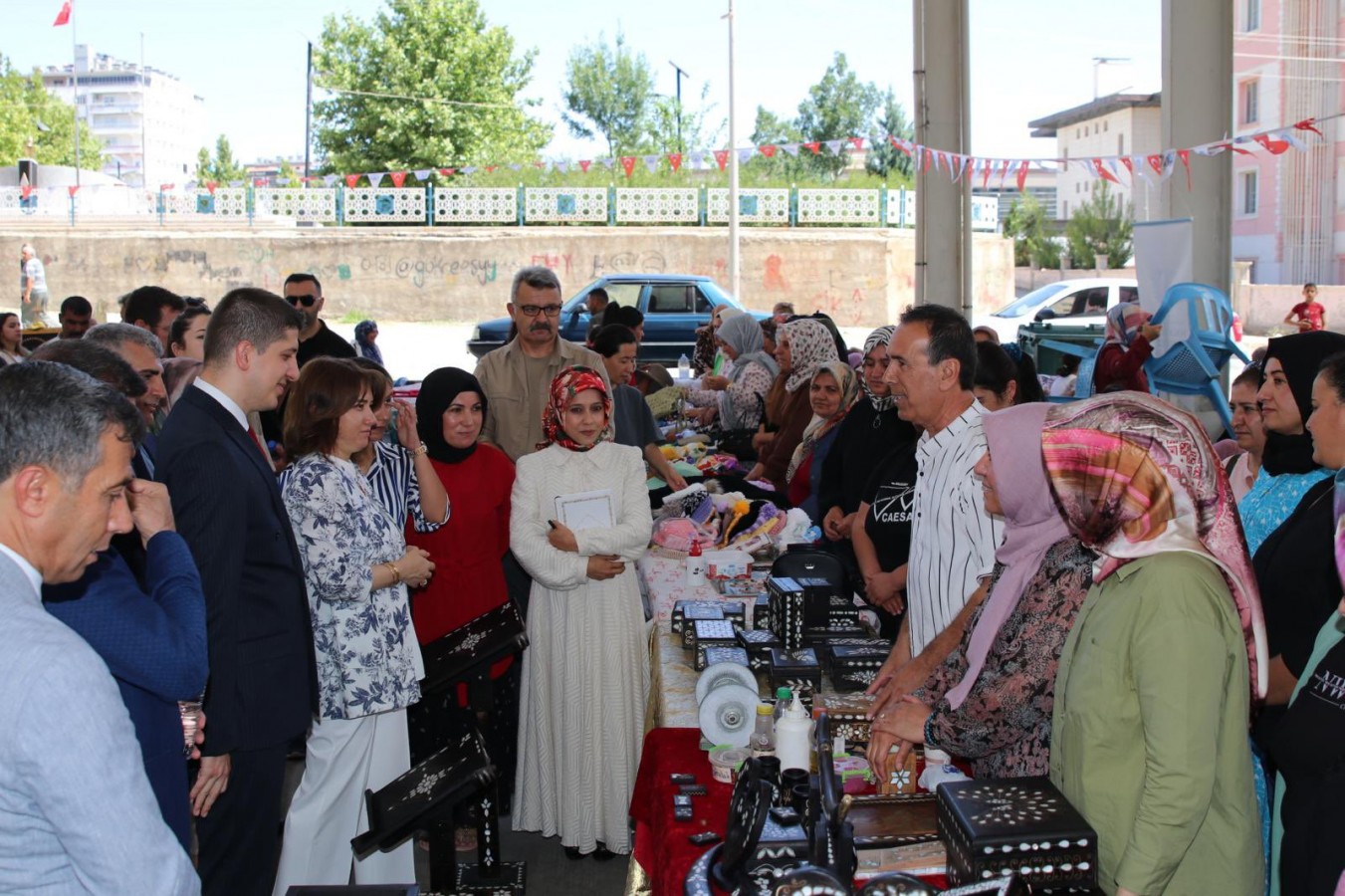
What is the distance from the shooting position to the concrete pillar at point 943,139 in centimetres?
982

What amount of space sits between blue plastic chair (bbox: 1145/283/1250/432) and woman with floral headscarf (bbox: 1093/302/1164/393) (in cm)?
9

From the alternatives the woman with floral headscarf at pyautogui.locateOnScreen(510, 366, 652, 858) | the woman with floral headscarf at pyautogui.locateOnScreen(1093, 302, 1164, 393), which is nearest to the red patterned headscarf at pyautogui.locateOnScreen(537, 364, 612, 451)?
the woman with floral headscarf at pyautogui.locateOnScreen(510, 366, 652, 858)

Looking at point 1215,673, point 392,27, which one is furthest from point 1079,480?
point 392,27

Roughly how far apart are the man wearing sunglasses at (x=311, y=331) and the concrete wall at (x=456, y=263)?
18272mm

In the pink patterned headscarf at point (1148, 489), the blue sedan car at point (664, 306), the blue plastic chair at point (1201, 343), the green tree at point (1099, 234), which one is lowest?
the pink patterned headscarf at point (1148, 489)

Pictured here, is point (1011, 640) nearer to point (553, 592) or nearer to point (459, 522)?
point (553, 592)

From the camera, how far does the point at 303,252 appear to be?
25.5 meters

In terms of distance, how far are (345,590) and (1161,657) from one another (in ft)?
7.01

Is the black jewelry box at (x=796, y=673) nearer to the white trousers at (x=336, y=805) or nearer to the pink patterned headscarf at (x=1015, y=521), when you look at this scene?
the pink patterned headscarf at (x=1015, y=521)

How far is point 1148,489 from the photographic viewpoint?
1.89 meters

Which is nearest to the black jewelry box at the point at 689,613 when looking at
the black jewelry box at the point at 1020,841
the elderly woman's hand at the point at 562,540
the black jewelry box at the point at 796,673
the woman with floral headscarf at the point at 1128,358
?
the elderly woman's hand at the point at 562,540

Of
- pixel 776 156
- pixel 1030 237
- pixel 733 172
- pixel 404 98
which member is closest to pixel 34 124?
pixel 404 98

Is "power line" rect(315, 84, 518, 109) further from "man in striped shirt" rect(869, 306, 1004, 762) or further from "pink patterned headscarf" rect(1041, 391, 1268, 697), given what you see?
"pink patterned headscarf" rect(1041, 391, 1268, 697)

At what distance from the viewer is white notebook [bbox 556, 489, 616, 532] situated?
12.6 feet
